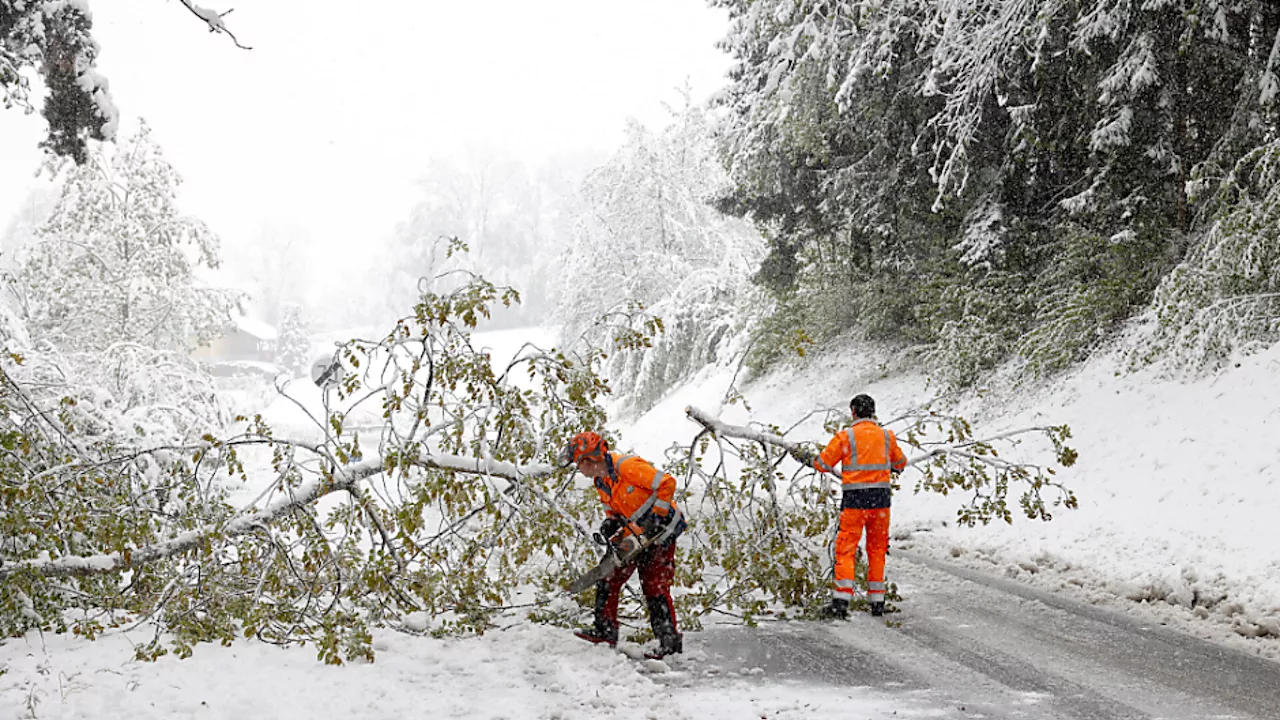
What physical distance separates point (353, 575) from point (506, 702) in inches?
64.5

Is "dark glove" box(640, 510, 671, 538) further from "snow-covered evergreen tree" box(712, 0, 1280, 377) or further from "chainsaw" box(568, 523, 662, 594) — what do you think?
"snow-covered evergreen tree" box(712, 0, 1280, 377)

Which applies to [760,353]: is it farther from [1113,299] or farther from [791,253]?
[1113,299]

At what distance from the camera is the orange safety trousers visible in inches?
251

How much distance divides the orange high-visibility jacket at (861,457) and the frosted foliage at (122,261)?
50.6 feet

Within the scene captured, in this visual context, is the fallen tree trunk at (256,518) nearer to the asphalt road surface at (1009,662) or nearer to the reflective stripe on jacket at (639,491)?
the reflective stripe on jacket at (639,491)

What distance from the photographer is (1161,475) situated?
28.0ft

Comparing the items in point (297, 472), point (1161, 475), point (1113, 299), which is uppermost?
point (1113, 299)

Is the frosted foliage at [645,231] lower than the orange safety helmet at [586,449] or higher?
higher

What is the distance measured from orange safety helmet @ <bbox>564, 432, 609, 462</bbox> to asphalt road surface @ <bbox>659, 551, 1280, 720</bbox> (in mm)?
1392

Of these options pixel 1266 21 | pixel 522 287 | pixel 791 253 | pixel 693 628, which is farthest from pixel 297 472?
pixel 522 287

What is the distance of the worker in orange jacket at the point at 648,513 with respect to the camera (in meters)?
5.55

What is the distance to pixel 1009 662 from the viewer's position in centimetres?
523

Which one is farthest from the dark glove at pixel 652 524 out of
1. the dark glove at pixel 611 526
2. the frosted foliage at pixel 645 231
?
the frosted foliage at pixel 645 231

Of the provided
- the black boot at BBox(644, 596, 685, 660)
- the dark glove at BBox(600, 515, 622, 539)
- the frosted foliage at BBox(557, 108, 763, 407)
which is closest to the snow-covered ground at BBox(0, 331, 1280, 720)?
the black boot at BBox(644, 596, 685, 660)
